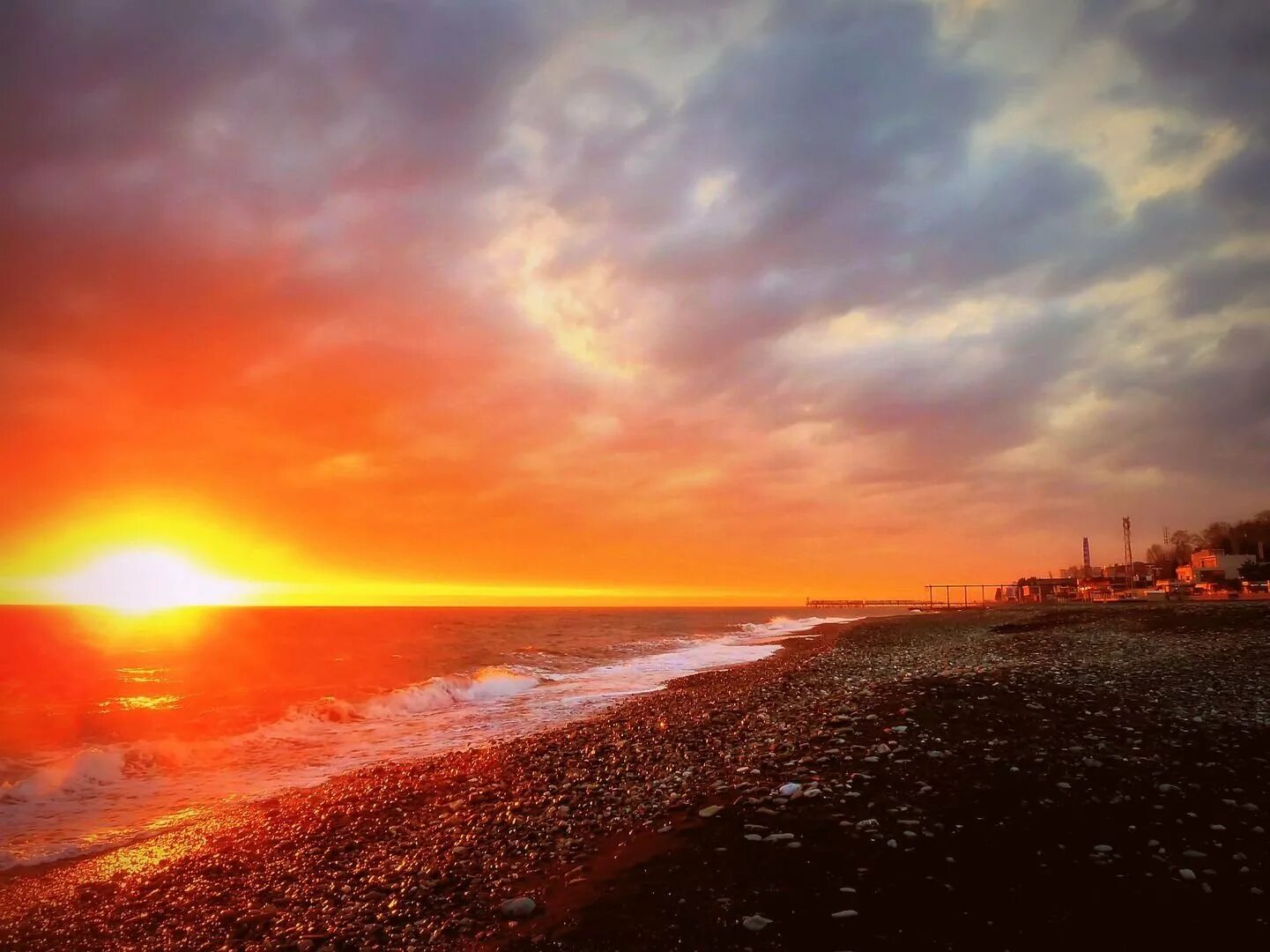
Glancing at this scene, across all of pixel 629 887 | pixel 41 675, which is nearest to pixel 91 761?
pixel 629 887

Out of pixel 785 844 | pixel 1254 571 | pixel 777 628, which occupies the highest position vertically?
pixel 1254 571

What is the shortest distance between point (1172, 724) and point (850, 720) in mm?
5619

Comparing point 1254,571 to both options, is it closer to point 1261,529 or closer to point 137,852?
point 1261,529

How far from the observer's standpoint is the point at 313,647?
71250 millimetres

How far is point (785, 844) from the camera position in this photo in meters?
8.30

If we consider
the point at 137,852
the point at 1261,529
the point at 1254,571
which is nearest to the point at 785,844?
the point at 137,852

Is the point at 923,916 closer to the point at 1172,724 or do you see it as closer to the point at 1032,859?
the point at 1032,859

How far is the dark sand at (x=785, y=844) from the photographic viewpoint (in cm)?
683

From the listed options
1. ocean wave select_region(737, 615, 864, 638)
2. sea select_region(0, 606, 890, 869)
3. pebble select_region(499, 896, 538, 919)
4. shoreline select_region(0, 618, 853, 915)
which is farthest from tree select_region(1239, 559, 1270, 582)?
pebble select_region(499, 896, 538, 919)

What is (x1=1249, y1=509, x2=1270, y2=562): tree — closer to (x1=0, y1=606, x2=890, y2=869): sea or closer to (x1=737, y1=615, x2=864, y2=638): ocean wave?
(x1=737, y1=615, x2=864, y2=638): ocean wave

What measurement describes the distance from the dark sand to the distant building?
103 m

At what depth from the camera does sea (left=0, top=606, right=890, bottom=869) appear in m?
17.0

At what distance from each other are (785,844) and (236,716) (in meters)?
27.5

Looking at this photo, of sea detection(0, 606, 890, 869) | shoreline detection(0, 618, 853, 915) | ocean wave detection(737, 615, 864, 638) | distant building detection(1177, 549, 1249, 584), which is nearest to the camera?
shoreline detection(0, 618, 853, 915)
